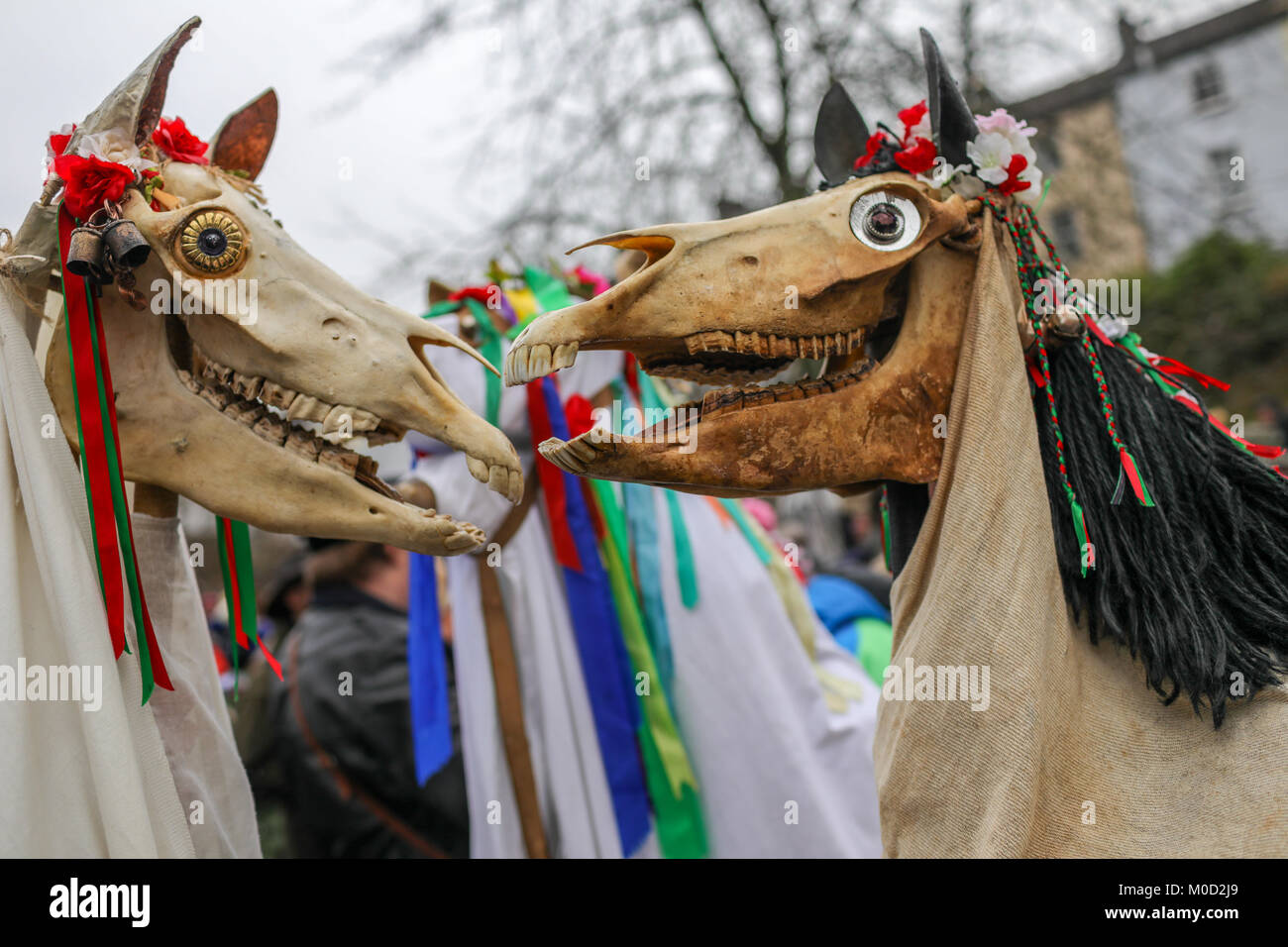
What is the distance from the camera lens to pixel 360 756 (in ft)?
13.5

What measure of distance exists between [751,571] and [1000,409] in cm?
169

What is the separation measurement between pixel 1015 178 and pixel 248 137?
1.44m

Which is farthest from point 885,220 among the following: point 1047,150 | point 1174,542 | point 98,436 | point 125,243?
point 1047,150

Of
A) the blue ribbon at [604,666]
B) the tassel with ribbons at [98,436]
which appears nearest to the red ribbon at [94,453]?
the tassel with ribbons at [98,436]

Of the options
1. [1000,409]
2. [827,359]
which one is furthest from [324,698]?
[1000,409]

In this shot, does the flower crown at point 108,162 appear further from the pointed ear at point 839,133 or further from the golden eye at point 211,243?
the pointed ear at point 839,133

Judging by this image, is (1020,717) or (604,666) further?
(604,666)

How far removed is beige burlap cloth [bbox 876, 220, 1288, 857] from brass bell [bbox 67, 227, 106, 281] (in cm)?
141

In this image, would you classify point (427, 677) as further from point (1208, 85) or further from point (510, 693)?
point (1208, 85)

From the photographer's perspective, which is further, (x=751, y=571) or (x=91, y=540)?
(x=751, y=571)

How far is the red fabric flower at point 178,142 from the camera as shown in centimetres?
185

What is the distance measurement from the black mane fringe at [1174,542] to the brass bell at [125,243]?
4.97 feet
